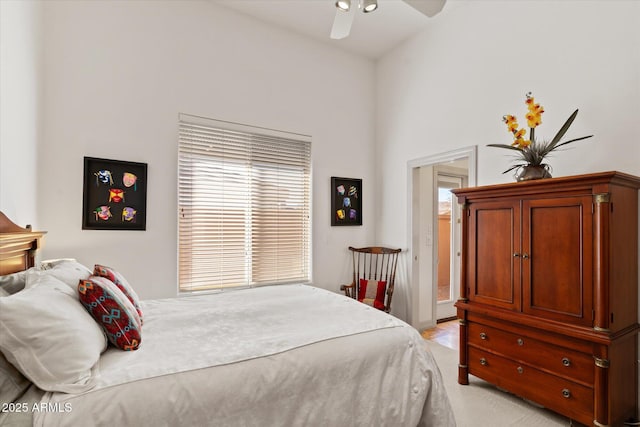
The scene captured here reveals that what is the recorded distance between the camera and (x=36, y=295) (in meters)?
1.18

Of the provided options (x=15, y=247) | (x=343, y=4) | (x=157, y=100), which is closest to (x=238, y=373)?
(x=15, y=247)

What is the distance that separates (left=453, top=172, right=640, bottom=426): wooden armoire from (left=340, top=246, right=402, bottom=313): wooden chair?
133cm

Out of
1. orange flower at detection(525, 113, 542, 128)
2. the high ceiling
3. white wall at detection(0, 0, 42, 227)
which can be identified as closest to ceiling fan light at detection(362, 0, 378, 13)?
orange flower at detection(525, 113, 542, 128)

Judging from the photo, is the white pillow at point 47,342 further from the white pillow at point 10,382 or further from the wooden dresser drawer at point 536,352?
the wooden dresser drawer at point 536,352

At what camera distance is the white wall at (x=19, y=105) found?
1.78 meters

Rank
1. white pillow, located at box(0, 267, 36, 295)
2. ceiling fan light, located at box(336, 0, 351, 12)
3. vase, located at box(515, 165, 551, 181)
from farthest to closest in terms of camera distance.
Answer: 1. vase, located at box(515, 165, 551, 181)
2. ceiling fan light, located at box(336, 0, 351, 12)
3. white pillow, located at box(0, 267, 36, 295)

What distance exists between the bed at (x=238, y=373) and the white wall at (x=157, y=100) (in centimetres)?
99

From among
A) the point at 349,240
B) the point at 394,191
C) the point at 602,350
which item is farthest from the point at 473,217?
the point at 349,240

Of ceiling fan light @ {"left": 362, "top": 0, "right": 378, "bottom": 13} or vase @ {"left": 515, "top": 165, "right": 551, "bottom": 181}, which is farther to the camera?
vase @ {"left": 515, "top": 165, "right": 551, "bottom": 181}

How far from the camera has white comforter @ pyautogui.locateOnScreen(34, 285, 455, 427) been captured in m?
1.12

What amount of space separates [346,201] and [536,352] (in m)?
2.54

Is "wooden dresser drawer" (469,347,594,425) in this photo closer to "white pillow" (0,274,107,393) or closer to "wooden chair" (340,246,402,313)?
"wooden chair" (340,246,402,313)

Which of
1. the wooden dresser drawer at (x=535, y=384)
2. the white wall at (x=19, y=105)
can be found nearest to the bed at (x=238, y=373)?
the white wall at (x=19, y=105)

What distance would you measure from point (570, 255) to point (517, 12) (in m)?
2.23
